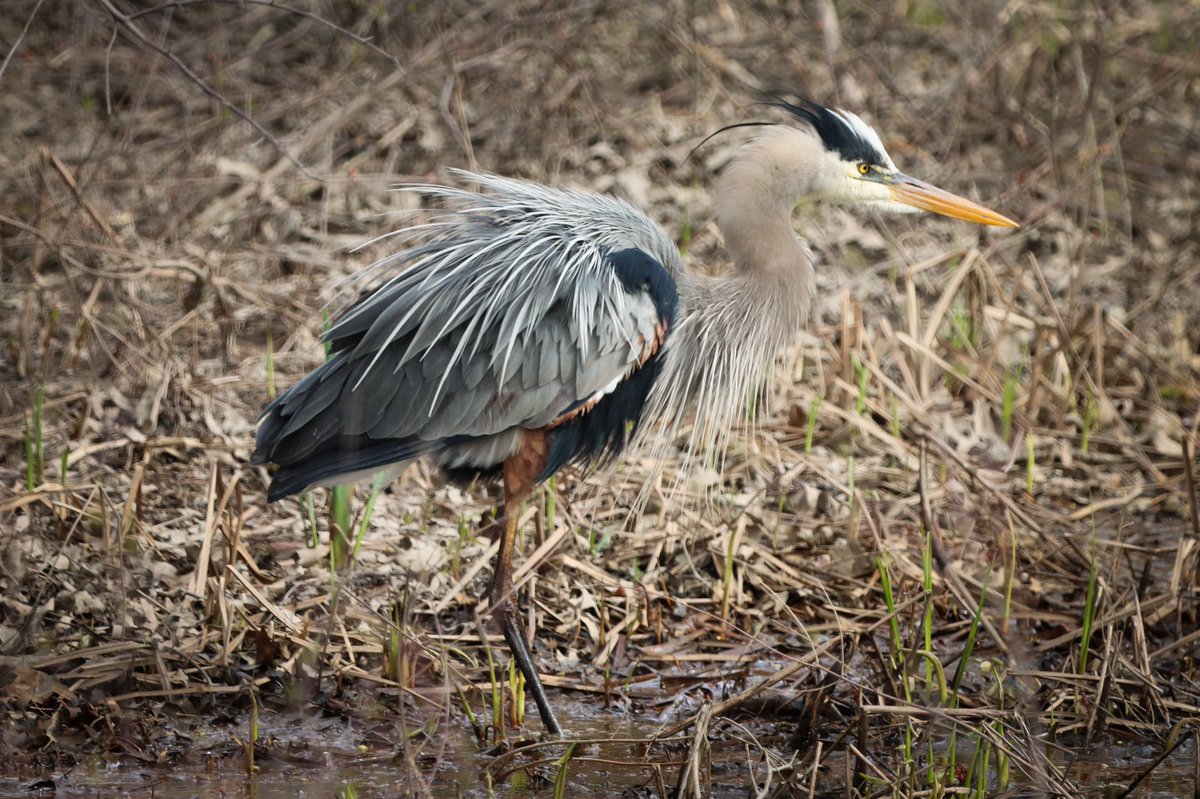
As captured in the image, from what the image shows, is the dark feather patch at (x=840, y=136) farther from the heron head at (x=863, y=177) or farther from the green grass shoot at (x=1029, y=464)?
the green grass shoot at (x=1029, y=464)

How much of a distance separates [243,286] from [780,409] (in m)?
2.45

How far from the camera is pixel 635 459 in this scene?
5168 millimetres

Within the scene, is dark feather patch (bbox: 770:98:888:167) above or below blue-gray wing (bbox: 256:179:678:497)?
above

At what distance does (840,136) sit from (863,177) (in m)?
0.17

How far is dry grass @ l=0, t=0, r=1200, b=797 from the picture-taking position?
13.0ft

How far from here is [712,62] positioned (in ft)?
26.9

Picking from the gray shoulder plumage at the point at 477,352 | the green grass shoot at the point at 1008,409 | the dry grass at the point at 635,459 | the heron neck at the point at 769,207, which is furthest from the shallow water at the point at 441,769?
the green grass shoot at the point at 1008,409

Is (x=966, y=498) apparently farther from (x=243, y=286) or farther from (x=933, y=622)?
(x=243, y=286)

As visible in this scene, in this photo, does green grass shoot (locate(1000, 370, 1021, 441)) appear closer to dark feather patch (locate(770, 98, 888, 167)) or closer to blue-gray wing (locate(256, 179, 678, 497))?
dark feather patch (locate(770, 98, 888, 167))

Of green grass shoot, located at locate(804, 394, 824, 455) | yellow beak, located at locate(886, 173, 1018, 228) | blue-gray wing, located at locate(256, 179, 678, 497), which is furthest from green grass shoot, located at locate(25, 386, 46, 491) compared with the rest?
yellow beak, located at locate(886, 173, 1018, 228)

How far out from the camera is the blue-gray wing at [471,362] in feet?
13.7

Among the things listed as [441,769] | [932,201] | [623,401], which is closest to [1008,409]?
[932,201]

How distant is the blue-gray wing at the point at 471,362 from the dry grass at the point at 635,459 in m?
0.42

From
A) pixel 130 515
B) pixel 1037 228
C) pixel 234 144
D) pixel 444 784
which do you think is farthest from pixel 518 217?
pixel 1037 228
